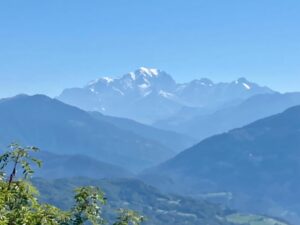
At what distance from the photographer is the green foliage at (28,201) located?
20703 mm

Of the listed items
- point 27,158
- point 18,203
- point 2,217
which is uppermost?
point 27,158

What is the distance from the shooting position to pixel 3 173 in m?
23.9

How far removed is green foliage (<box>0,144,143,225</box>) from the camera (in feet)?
67.9

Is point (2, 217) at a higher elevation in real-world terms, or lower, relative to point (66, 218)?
lower

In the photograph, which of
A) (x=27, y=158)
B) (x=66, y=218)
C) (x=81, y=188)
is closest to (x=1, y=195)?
(x=27, y=158)

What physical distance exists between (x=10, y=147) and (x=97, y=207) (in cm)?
476

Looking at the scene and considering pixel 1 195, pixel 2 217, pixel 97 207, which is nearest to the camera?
pixel 2 217

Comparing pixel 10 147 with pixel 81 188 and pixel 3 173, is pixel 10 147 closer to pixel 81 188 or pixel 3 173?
pixel 3 173

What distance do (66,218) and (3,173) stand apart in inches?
117

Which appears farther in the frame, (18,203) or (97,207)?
(97,207)

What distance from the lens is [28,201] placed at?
22.4 meters

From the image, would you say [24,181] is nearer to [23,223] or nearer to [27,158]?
[27,158]

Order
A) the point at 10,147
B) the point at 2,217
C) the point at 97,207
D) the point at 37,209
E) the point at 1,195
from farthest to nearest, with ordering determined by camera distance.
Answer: the point at 97,207 < the point at 10,147 < the point at 37,209 < the point at 1,195 < the point at 2,217

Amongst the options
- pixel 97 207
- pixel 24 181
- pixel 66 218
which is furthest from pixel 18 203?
pixel 97 207
